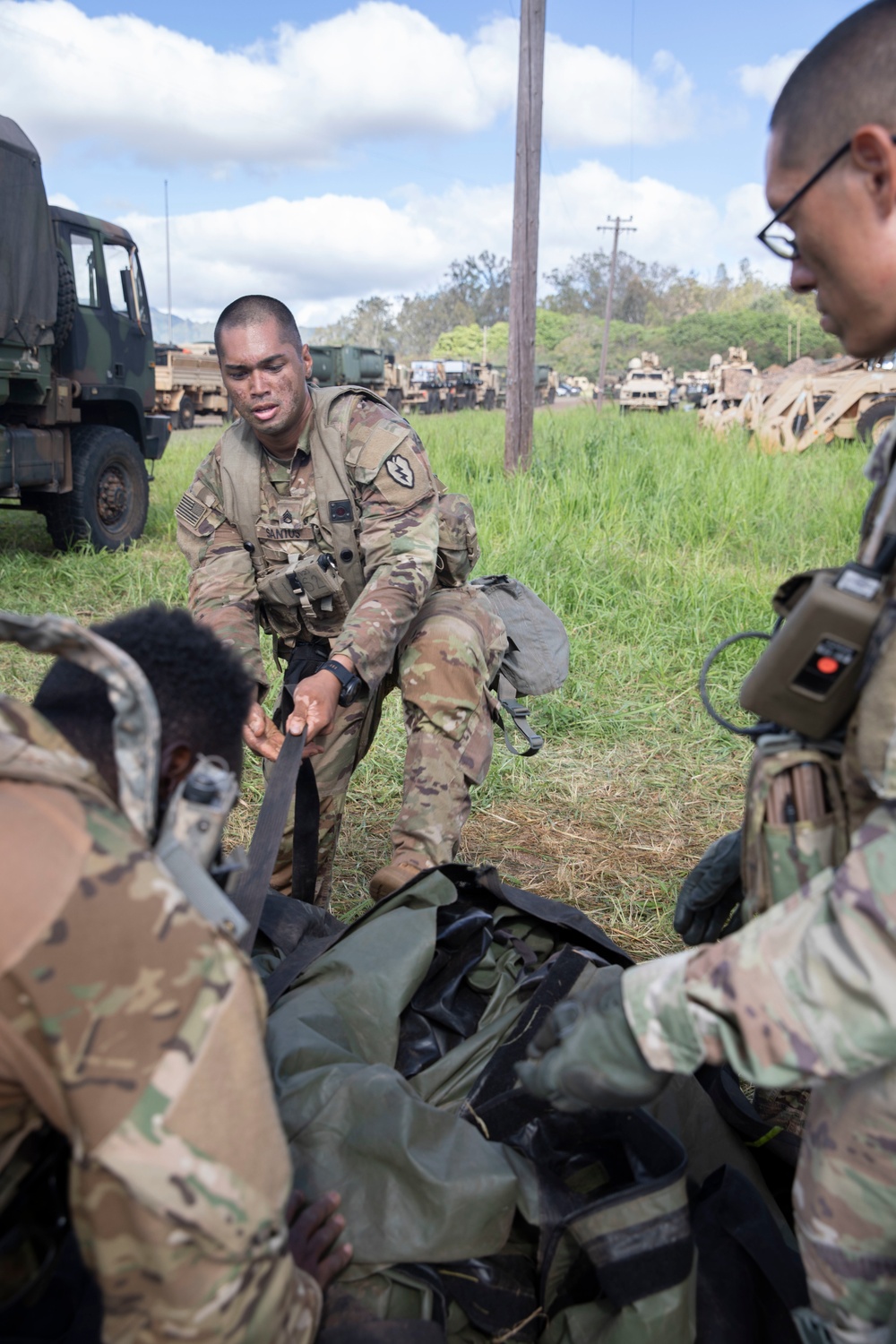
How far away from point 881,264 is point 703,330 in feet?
172

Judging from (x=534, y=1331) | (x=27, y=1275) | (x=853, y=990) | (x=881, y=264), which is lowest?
(x=534, y=1331)

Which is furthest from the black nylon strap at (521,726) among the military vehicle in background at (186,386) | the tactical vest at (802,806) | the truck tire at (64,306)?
the military vehicle in background at (186,386)

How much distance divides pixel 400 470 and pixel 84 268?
6397mm

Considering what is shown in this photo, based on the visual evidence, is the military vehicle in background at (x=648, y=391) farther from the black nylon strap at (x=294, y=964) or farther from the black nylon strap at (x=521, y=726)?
the black nylon strap at (x=294, y=964)

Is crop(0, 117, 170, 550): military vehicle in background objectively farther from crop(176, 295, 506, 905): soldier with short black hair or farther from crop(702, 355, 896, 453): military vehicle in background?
crop(702, 355, 896, 453): military vehicle in background

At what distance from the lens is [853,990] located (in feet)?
3.68

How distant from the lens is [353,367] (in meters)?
25.0

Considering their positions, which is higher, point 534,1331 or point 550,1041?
point 550,1041

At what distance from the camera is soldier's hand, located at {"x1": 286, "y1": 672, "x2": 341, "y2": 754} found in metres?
2.54

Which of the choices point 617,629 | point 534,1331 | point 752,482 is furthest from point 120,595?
point 534,1331

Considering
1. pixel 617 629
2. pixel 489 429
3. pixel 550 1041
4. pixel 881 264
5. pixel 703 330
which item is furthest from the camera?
pixel 703 330

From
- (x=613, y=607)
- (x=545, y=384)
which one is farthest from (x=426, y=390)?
(x=613, y=607)

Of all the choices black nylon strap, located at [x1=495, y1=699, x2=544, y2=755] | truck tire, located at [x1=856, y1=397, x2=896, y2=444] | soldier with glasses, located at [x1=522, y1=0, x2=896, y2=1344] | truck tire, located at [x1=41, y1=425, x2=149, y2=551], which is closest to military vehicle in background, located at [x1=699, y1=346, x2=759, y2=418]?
truck tire, located at [x1=856, y1=397, x2=896, y2=444]

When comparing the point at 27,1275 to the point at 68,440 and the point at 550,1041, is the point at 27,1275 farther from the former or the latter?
the point at 68,440
